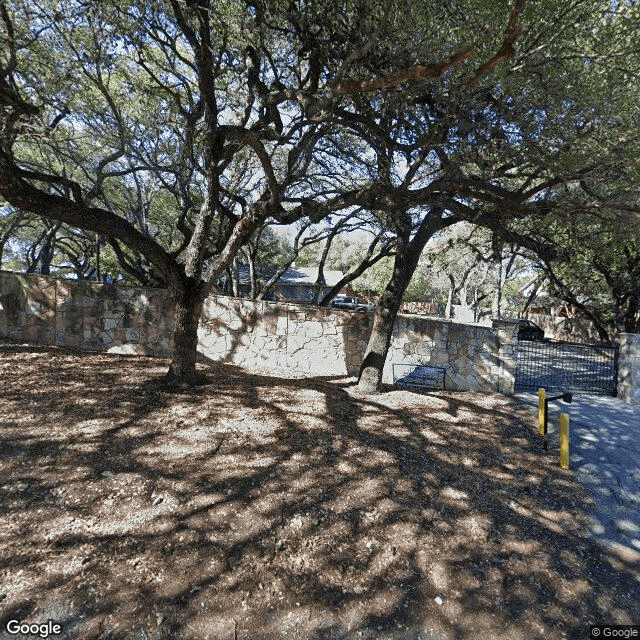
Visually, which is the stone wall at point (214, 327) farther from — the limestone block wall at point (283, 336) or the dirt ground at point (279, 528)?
the dirt ground at point (279, 528)

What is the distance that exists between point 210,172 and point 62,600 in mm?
4856

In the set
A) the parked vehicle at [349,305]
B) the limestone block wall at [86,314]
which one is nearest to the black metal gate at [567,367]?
the limestone block wall at [86,314]

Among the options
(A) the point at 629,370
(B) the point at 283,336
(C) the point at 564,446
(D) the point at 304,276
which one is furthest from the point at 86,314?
(D) the point at 304,276

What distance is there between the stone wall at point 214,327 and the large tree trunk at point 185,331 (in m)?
2.51

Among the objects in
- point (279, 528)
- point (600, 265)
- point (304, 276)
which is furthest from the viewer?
point (304, 276)

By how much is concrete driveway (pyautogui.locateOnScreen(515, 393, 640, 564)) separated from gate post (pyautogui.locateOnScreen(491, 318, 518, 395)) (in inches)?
11.4

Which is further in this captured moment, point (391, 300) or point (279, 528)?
point (391, 300)

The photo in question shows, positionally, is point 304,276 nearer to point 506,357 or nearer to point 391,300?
point 391,300

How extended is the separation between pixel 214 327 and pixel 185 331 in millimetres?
2850

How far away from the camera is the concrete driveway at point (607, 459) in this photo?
3.81 metres

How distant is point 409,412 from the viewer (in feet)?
19.7

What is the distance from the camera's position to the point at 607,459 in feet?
16.6

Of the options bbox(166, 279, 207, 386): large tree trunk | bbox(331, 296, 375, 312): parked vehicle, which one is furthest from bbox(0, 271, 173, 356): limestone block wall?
bbox(331, 296, 375, 312): parked vehicle

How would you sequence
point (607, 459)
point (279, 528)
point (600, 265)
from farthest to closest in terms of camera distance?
point (600, 265), point (607, 459), point (279, 528)
